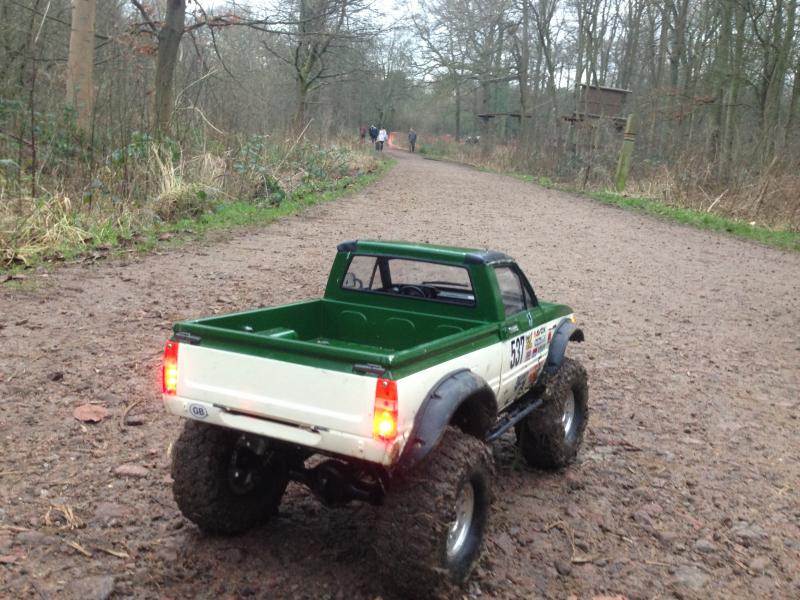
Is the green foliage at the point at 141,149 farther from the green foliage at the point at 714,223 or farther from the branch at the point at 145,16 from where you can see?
the green foliage at the point at 714,223

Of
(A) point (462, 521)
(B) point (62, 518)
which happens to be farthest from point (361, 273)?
(B) point (62, 518)

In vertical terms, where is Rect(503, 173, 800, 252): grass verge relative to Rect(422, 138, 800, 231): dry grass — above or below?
below

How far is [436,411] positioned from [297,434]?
21.6 inches

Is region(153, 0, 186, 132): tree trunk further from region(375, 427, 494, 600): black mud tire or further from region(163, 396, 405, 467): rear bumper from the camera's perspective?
region(375, 427, 494, 600): black mud tire

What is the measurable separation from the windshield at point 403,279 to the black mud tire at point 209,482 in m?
1.32

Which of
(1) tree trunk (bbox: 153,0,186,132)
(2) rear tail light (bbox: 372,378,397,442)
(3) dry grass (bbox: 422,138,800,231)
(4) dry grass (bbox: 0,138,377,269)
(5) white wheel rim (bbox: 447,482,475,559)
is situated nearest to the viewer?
(2) rear tail light (bbox: 372,378,397,442)

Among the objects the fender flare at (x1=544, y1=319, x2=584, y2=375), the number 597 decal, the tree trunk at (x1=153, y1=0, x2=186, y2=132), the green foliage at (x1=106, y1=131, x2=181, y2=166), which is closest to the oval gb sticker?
the number 597 decal

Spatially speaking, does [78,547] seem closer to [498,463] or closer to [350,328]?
[350,328]

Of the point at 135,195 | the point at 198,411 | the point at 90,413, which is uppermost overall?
the point at 135,195

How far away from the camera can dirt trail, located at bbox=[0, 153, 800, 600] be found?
132 inches

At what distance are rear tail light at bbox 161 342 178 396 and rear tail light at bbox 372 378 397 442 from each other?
3.08ft

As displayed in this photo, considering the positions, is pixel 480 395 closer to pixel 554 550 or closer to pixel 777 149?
pixel 554 550

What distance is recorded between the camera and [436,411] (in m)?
3.10

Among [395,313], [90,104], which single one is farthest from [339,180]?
[395,313]
